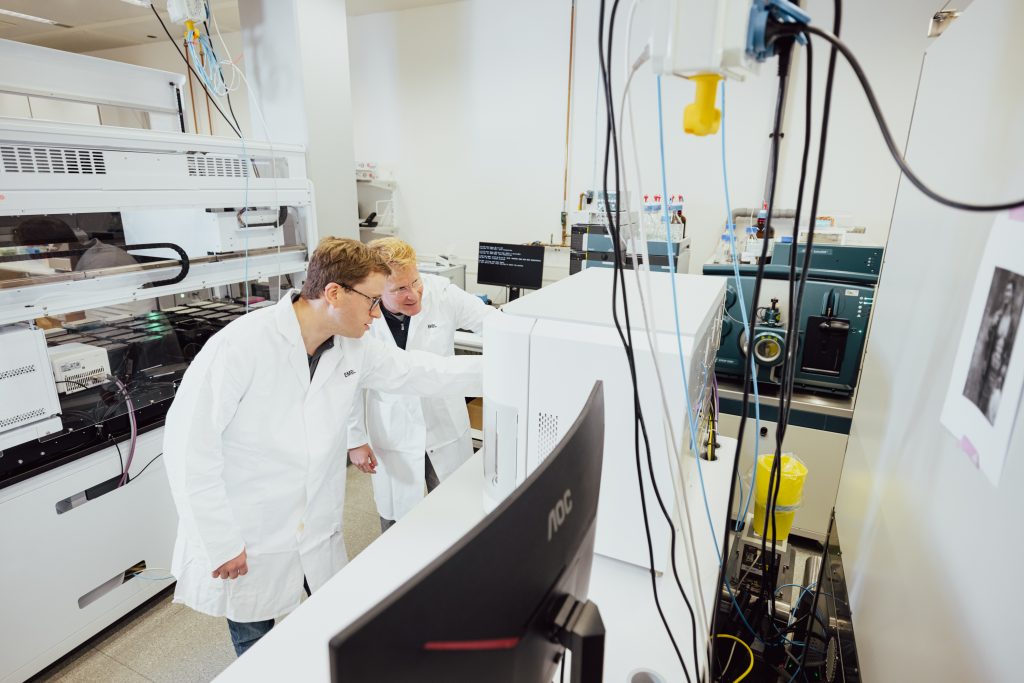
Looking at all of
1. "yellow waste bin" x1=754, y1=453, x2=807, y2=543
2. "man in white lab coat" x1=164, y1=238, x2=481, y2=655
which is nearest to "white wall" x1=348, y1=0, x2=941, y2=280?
"yellow waste bin" x1=754, y1=453, x2=807, y2=543

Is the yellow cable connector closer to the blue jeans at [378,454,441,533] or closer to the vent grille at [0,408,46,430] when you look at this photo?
the blue jeans at [378,454,441,533]

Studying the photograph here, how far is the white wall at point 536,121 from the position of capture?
276cm

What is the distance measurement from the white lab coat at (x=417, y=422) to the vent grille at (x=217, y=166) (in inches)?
31.2

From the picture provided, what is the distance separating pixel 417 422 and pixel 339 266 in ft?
2.44

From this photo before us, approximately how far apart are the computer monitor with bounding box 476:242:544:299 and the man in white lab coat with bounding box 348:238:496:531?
3.94 feet

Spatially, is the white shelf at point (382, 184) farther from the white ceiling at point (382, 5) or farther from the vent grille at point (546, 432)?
the vent grille at point (546, 432)

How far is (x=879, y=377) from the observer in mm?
1215

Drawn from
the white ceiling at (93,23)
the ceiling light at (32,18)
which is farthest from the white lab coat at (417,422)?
the ceiling light at (32,18)

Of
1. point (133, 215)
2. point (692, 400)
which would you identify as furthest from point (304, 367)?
point (133, 215)

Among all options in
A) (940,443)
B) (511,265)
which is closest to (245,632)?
(940,443)

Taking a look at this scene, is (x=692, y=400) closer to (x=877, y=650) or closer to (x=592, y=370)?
(x=592, y=370)

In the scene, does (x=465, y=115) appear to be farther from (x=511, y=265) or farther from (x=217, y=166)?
(x=217, y=166)

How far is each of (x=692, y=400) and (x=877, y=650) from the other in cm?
57

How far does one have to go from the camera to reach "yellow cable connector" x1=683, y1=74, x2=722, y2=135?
0.51 m
